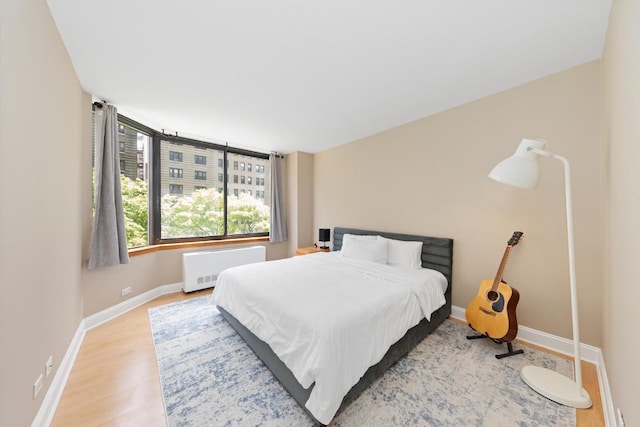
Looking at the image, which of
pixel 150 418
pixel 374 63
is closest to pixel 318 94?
pixel 374 63

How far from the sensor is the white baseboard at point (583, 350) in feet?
4.82

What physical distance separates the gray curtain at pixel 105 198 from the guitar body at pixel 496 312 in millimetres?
3948

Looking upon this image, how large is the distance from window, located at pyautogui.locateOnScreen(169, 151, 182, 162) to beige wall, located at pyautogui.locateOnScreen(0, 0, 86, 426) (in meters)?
1.75

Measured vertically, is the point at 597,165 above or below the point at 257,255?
above

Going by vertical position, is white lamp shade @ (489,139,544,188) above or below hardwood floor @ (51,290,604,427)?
above

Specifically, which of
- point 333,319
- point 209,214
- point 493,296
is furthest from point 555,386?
point 209,214

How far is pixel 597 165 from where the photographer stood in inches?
76.2

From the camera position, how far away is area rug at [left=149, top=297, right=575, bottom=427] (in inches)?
57.0

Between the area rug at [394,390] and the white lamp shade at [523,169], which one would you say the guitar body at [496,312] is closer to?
the area rug at [394,390]

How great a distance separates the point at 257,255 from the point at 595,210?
4277 mm

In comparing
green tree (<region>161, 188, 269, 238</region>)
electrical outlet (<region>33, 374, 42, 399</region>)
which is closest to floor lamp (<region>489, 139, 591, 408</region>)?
electrical outlet (<region>33, 374, 42, 399</region>)

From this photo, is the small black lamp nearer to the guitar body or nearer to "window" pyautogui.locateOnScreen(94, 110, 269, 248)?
"window" pyautogui.locateOnScreen(94, 110, 269, 248)

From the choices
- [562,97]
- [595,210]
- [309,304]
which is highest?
[562,97]

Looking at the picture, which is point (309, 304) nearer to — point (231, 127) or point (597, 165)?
point (597, 165)
